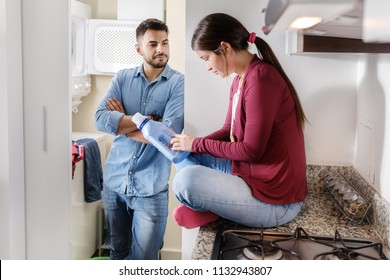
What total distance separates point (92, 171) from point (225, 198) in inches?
18.0

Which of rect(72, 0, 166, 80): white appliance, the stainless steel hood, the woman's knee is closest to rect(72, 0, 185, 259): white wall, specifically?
rect(72, 0, 166, 80): white appliance

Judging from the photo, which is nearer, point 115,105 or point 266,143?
point 266,143

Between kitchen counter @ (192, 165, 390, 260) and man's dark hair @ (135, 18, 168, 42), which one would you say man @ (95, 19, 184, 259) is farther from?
kitchen counter @ (192, 165, 390, 260)

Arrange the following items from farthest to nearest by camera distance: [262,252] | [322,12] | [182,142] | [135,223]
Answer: [135,223] < [182,142] < [262,252] < [322,12]

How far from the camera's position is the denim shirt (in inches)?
53.4

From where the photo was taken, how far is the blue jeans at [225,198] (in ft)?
3.93

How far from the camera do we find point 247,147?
3.99ft

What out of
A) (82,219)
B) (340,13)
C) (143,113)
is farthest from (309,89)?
(82,219)

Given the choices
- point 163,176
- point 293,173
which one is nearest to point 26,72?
point 163,176

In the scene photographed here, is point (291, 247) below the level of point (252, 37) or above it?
below

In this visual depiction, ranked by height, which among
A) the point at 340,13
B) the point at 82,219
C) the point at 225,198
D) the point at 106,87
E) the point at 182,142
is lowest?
the point at 82,219

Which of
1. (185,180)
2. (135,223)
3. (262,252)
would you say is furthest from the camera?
(135,223)

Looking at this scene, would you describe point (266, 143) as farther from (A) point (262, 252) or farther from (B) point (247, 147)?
(A) point (262, 252)
